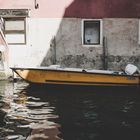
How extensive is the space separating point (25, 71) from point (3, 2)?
16.3ft

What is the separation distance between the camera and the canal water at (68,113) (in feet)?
31.0

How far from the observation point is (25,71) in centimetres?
1717

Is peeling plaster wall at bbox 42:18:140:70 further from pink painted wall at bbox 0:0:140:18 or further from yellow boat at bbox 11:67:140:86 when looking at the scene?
yellow boat at bbox 11:67:140:86

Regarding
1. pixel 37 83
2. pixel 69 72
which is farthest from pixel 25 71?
pixel 69 72

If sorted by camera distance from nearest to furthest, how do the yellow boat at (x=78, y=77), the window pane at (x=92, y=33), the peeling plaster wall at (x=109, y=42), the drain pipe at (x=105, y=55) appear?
the yellow boat at (x=78, y=77)
the drain pipe at (x=105, y=55)
the peeling plaster wall at (x=109, y=42)
the window pane at (x=92, y=33)

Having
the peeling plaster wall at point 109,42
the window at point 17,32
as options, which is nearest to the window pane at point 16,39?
the window at point 17,32

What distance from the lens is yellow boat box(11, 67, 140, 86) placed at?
16.8 meters

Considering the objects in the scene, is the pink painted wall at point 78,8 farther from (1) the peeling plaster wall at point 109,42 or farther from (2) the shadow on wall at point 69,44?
(1) the peeling plaster wall at point 109,42

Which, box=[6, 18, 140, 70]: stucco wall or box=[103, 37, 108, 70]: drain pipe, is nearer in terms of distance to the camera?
box=[103, 37, 108, 70]: drain pipe

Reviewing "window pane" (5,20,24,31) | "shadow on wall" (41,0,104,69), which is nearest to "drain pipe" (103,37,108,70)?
"shadow on wall" (41,0,104,69)

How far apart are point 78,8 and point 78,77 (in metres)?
4.94

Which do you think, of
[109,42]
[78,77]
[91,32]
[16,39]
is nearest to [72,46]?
[91,32]

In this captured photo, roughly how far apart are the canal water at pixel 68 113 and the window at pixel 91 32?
443 centimetres

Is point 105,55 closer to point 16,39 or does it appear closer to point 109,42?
point 109,42
